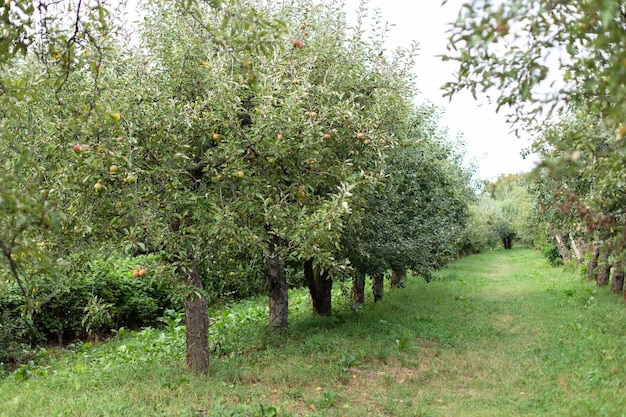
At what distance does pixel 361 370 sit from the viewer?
868 cm

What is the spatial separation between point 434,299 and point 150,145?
12.4m

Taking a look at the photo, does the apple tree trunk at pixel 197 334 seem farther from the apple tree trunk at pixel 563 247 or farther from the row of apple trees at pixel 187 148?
the apple tree trunk at pixel 563 247

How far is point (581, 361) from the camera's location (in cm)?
857

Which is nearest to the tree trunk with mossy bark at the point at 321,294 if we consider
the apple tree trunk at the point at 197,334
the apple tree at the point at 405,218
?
the apple tree at the point at 405,218

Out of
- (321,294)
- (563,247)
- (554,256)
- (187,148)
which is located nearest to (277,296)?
(321,294)

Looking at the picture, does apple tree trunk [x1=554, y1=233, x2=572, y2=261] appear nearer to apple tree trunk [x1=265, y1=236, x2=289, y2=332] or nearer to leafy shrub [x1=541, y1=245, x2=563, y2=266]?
leafy shrub [x1=541, y1=245, x2=563, y2=266]

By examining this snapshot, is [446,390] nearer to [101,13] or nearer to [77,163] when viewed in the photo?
[77,163]

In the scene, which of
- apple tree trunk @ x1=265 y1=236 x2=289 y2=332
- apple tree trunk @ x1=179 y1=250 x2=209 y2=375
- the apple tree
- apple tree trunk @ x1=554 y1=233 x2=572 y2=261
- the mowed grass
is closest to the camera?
the mowed grass

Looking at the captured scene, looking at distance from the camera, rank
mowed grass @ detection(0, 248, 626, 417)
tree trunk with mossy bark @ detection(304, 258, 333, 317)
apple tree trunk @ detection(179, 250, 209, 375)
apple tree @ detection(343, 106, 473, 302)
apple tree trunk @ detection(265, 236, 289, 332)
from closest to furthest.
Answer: mowed grass @ detection(0, 248, 626, 417)
apple tree trunk @ detection(179, 250, 209, 375)
apple tree @ detection(343, 106, 473, 302)
apple tree trunk @ detection(265, 236, 289, 332)
tree trunk with mossy bark @ detection(304, 258, 333, 317)

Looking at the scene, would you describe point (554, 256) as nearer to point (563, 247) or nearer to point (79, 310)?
point (563, 247)

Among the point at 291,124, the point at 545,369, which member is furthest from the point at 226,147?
the point at 545,369

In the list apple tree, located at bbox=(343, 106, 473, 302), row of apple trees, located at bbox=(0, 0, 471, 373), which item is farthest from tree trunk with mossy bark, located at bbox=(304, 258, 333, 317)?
row of apple trees, located at bbox=(0, 0, 471, 373)

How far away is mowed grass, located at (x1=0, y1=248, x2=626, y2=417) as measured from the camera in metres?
6.71

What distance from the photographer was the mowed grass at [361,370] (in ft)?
22.0
